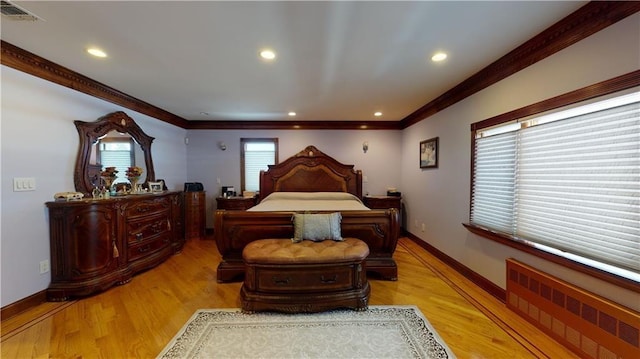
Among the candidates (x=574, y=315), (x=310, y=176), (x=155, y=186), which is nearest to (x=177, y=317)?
(x=155, y=186)

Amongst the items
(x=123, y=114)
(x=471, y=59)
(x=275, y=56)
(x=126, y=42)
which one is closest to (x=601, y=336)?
(x=471, y=59)

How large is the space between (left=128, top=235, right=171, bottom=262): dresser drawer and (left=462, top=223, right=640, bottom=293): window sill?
416cm

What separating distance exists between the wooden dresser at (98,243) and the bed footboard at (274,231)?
1149mm

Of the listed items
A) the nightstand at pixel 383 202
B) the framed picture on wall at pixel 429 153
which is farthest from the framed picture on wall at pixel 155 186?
the framed picture on wall at pixel 429 153

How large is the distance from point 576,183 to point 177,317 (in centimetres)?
343

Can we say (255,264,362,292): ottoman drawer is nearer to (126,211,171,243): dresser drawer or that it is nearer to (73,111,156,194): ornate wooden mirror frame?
(126,211,171,243): dresser drawer

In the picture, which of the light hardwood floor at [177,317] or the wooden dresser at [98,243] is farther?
the wooden dresser at [98,243]

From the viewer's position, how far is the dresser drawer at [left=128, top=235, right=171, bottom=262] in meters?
3.12

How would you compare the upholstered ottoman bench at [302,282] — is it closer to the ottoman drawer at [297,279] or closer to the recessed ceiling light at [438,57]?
the ottoman drawer at [297,279]

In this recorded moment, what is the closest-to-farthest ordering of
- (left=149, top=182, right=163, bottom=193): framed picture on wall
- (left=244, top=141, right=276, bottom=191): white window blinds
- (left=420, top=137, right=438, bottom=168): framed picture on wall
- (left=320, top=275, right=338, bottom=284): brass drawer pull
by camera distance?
1. (left=320, top=275, right=338, bottom=284): brass drawer pull
2. (left=420, top=137, right=438, bottom=168): framed picture on wall
3. (left=149, top=182, right=163, bottom=193): framed picture on wall
4. (left=244, top=141, right=276, bottom=191): white window blinds

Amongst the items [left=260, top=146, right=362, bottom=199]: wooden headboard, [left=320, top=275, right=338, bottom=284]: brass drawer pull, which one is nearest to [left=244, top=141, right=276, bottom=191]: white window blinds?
[left=260, top=146, right=362, bottom=199]: wooden headboard

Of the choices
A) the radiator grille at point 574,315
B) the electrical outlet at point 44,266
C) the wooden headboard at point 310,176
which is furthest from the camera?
the wooden headboard at point 310,176

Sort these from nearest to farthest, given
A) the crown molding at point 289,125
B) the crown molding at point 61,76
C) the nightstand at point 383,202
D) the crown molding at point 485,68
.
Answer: the crown molding at point 485,68 < the crown molding at point 61,76 < the nightstand at point 383,202 < the crown molding at point 289,125

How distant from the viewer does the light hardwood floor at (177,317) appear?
5.96 ft
